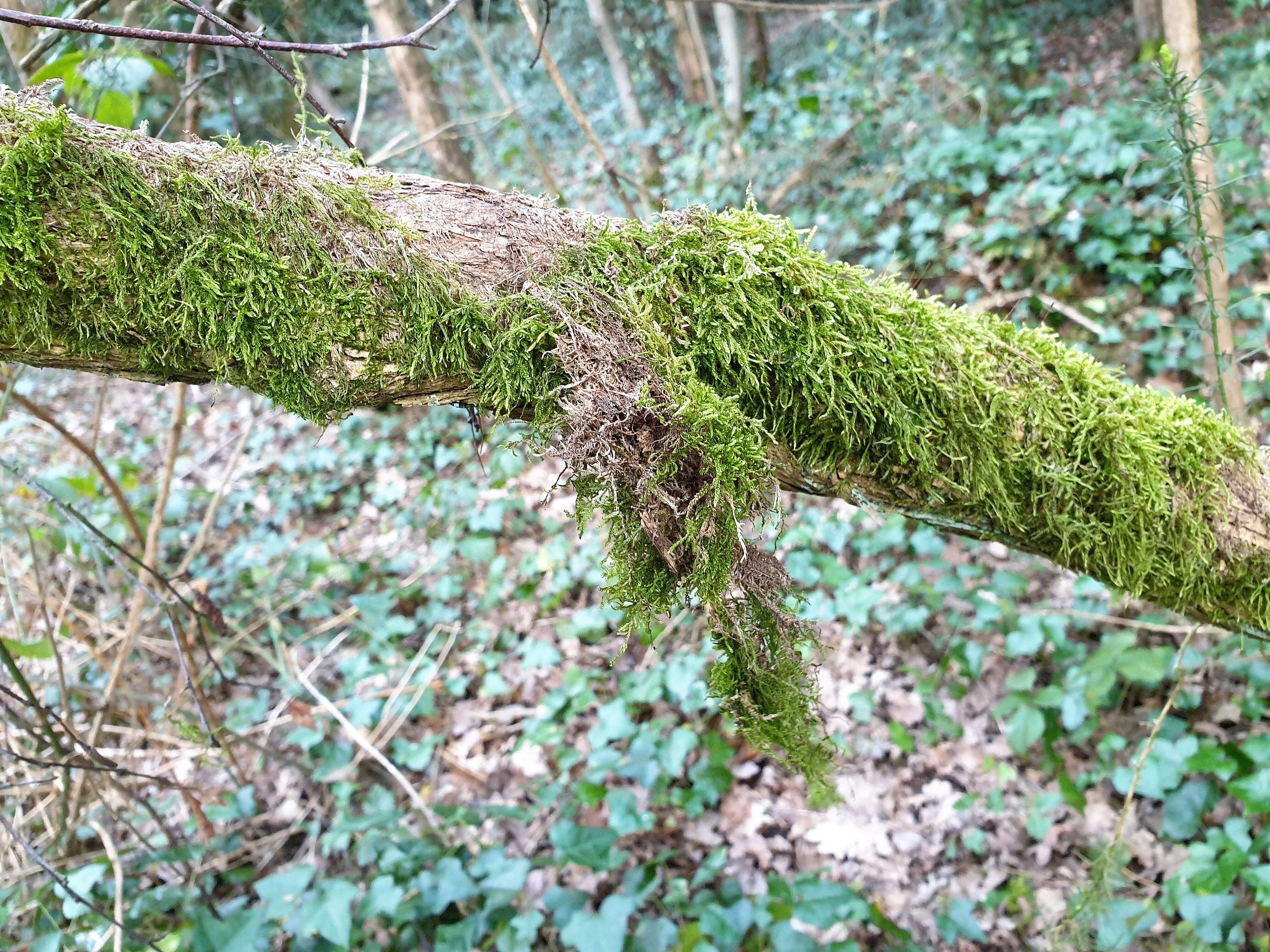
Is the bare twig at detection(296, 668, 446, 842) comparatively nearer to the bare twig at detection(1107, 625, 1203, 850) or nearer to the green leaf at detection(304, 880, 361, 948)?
the green leaf at detection(304, 880, 361, 948)

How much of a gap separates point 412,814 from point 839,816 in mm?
1784

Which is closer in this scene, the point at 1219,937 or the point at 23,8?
the point at 1219,937

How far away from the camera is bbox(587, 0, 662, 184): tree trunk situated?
664cm

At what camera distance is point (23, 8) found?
2510 mm

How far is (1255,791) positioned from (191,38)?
3.22 meters

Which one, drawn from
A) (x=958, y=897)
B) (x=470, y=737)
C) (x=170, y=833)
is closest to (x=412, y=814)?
(x=470, y=737)

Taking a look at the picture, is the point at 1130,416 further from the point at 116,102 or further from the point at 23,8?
the point at 23,8

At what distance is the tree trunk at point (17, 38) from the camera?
254 cm

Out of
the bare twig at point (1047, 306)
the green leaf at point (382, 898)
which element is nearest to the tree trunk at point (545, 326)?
the green leaf at point (382, 898)

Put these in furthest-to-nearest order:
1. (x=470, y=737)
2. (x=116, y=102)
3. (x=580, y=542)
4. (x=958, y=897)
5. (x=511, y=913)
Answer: (x=580, y=542) → (x=470, y=737) → (x=958, y=897) → (x=511, y=913) → (x=116, y=102)

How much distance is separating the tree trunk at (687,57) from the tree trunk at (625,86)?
0.64 m

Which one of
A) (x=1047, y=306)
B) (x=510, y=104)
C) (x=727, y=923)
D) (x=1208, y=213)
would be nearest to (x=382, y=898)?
(x=727, y=923)

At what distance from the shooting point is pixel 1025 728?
2828 mm

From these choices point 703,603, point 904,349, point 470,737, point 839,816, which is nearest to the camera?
point 703,603
